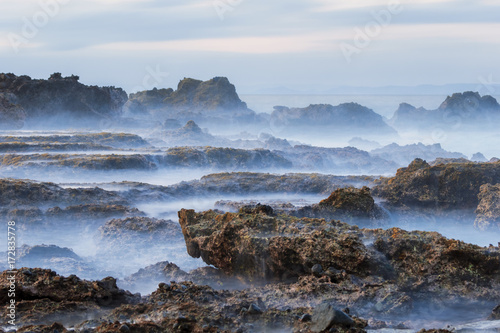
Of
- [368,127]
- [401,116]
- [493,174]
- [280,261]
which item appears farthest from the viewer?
[401,116]

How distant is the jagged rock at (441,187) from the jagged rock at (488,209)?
488 millimetres

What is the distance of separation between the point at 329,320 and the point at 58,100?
111ft

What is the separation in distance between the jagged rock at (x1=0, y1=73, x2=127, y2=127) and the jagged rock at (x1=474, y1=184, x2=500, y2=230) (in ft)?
92.8

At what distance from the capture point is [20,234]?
33.7ft

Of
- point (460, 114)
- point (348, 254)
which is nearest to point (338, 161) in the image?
point (348, 254)

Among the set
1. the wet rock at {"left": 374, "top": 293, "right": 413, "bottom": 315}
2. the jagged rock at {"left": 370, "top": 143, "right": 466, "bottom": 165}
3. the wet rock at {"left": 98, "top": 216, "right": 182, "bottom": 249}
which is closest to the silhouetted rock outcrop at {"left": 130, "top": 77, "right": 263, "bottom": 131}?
the jagged rock at {"left": 370, "top": 143, "right": 466, "bottom": 165}

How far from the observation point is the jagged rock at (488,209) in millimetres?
10422

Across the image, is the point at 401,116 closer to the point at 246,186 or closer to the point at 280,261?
the point at 246,186

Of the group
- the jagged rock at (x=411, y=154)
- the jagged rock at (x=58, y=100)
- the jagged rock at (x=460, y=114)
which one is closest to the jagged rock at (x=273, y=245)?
the jagged rock at (x=411, y=154)

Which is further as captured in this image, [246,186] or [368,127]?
[368,127]

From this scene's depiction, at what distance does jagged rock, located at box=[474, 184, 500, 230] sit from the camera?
10.4m

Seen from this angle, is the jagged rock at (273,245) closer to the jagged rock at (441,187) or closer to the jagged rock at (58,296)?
the jagged rock at (58,296)

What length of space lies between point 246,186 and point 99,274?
21.2 feet

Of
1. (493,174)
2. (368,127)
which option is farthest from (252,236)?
(368,127)
